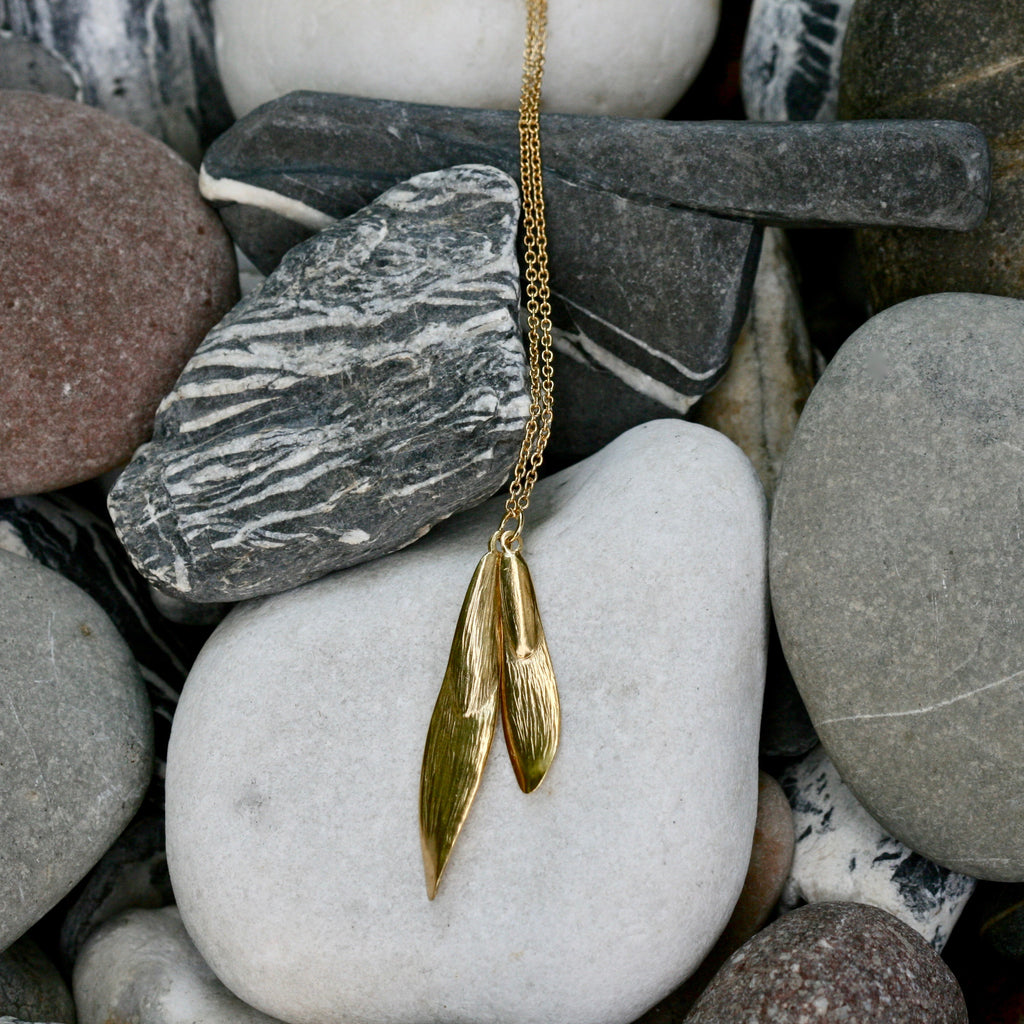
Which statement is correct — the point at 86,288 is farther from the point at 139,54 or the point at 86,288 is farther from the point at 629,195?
the point at 629,195

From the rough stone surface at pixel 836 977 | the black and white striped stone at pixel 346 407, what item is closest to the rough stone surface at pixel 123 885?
the black and white striped stone at pixel 346 407

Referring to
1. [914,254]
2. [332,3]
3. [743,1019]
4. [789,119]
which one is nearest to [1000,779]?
[743,1019]

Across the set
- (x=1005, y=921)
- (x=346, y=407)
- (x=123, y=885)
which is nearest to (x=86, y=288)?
(x=346, y=407)

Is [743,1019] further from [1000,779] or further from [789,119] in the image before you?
[789,119]

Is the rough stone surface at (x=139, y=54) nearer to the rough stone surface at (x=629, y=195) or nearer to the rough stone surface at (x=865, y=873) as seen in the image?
the rough stone surface at (x=629, y=195)

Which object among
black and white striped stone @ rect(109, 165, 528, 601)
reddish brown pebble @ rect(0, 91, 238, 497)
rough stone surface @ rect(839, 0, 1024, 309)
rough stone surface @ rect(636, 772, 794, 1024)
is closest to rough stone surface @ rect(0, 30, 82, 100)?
reddish brown pebble @ rect(0, 91, 238, 497)

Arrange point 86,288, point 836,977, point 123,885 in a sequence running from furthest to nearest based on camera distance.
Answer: point 123,885, point 86,288, point 836,977

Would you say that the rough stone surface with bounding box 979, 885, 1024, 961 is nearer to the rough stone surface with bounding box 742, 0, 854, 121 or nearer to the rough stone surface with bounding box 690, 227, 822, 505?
the rough stone surface with bounding box 690, 227, 822, 505
